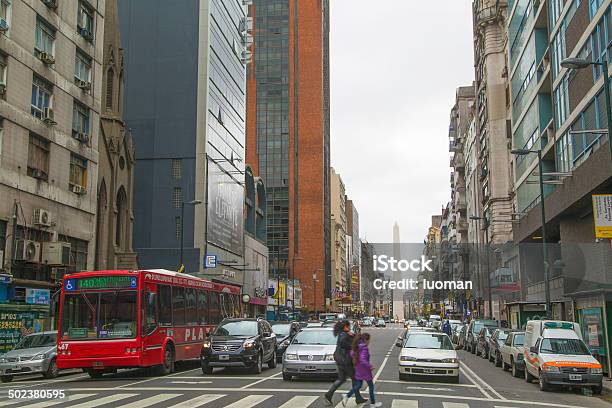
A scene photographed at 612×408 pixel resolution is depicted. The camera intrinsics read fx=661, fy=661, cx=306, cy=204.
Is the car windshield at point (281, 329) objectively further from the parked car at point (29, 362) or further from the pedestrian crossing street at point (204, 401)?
the pedestrian crossing street at point (204, 401)

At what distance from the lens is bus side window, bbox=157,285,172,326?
828 inches

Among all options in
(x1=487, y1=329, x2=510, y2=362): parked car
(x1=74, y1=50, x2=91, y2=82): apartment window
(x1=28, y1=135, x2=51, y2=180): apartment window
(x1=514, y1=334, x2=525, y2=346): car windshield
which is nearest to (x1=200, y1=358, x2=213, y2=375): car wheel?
(x1=514, y1=334, x2=525, y2=346): car windshield

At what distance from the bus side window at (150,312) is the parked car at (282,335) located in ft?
24.6

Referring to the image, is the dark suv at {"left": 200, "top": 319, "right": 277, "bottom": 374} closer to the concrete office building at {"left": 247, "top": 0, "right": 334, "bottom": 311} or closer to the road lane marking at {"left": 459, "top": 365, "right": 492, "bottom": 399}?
the road lane marking at {"left": 459, "top": 365, "right": 492, "bottom": 399}

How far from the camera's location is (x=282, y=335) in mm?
28391

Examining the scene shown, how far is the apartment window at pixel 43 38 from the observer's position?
3199 cm

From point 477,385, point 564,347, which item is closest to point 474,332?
point 564,347

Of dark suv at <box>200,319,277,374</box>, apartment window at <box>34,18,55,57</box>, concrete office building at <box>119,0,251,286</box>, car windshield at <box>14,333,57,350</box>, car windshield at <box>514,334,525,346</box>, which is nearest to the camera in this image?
dark suv at <box>200,319,277,374</box>

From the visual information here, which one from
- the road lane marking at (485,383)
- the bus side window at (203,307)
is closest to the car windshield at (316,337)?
the road lane marking at (485,383)

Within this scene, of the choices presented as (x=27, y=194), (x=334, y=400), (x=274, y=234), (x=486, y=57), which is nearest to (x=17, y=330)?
(x=27, y=194)

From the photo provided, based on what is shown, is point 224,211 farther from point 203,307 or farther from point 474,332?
point 203,307

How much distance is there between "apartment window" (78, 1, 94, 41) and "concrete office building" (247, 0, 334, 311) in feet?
303

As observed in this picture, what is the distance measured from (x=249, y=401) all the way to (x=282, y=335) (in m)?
14.3

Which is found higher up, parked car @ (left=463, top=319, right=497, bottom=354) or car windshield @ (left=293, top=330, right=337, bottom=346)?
car windshield @ (left=293, top=330, right=337, bottom=346)
